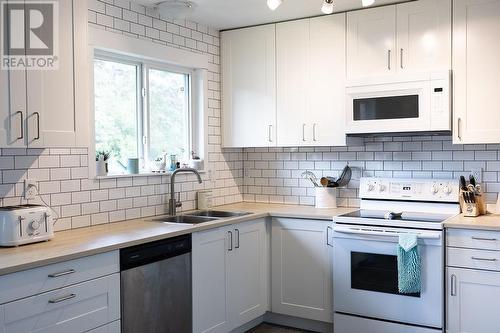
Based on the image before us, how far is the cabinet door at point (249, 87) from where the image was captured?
165 inches

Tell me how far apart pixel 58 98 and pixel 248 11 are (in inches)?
67.6

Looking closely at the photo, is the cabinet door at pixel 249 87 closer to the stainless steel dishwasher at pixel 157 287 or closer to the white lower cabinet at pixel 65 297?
the stainless steel dishwasher at pixel 157 287

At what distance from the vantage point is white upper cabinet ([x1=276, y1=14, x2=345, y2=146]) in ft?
12.7

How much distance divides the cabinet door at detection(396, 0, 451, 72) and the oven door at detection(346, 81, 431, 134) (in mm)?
158

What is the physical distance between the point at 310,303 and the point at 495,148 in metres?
1.68

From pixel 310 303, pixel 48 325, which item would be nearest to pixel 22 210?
pixel 48 325

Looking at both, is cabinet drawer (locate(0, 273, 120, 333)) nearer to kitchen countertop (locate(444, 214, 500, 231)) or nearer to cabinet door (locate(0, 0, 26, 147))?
cabinet door (locate(0, 0, 26, 147))

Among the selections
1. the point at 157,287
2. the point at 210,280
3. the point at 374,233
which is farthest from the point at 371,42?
the point at 157,287

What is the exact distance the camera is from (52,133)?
8.68 ft

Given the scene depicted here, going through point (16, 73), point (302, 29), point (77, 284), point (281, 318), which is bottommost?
point (281, 318)

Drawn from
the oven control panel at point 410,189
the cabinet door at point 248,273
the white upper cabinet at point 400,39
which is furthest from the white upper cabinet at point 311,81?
the cabinet door at point 248,273

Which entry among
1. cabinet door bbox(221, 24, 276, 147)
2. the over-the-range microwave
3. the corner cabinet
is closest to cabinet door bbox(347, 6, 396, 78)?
the over-the-range microwave

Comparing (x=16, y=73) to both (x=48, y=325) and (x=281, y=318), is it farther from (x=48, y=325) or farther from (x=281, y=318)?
(x=281, y=318)

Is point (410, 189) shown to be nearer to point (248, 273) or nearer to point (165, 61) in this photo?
point (248, 273)
